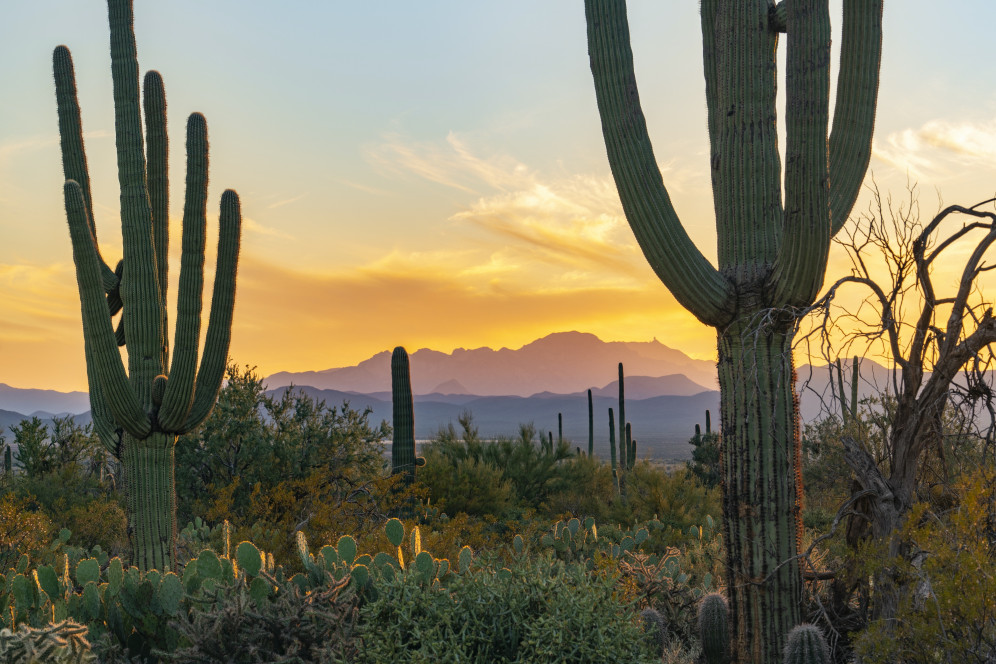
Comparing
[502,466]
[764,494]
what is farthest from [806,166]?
[502,466]

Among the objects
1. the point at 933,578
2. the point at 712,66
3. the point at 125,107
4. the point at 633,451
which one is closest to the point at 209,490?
the point at 125,107

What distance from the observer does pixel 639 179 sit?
22.5 ft

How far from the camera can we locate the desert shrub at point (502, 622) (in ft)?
14.7

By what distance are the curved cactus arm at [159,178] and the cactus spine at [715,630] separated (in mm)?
7921

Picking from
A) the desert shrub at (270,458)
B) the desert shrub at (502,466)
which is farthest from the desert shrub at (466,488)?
the desert shrub at (270,458)

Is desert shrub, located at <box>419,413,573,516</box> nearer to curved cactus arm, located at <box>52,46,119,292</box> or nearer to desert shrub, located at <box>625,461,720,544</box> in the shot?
desert shrub, located at <box>625,461,720,544</box>

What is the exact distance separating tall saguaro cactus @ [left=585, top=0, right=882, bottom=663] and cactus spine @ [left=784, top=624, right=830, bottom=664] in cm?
41

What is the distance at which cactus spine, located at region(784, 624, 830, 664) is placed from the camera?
18.6 feet

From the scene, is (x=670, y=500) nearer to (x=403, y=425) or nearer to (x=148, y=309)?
(x=403, y=425)

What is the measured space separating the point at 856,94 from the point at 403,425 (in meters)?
10.0

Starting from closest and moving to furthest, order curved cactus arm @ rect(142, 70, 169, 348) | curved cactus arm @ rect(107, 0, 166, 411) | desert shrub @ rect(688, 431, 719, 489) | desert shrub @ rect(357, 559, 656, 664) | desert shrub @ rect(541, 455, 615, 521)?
desert shrub @ rect(357, 559, 656, 664)
curved cactus arm @ rect(107, 0, 166, 411)
curved cactus arm @ rect(142, 70, 169, 348)
desert shrub @ rect(541, 455, 615, 521)
desert shrub @ rect(688, 431, 719, 489)

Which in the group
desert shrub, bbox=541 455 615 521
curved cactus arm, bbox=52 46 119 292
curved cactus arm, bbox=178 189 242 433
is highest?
curved cactus arm, bbox=52 46 119 292

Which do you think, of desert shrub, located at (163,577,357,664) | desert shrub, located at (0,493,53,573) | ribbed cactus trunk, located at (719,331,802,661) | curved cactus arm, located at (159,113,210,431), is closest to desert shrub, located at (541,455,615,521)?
curved cactus arm, located at (159,113,210,431)

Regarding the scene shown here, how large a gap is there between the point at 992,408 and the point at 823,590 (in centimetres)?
209
